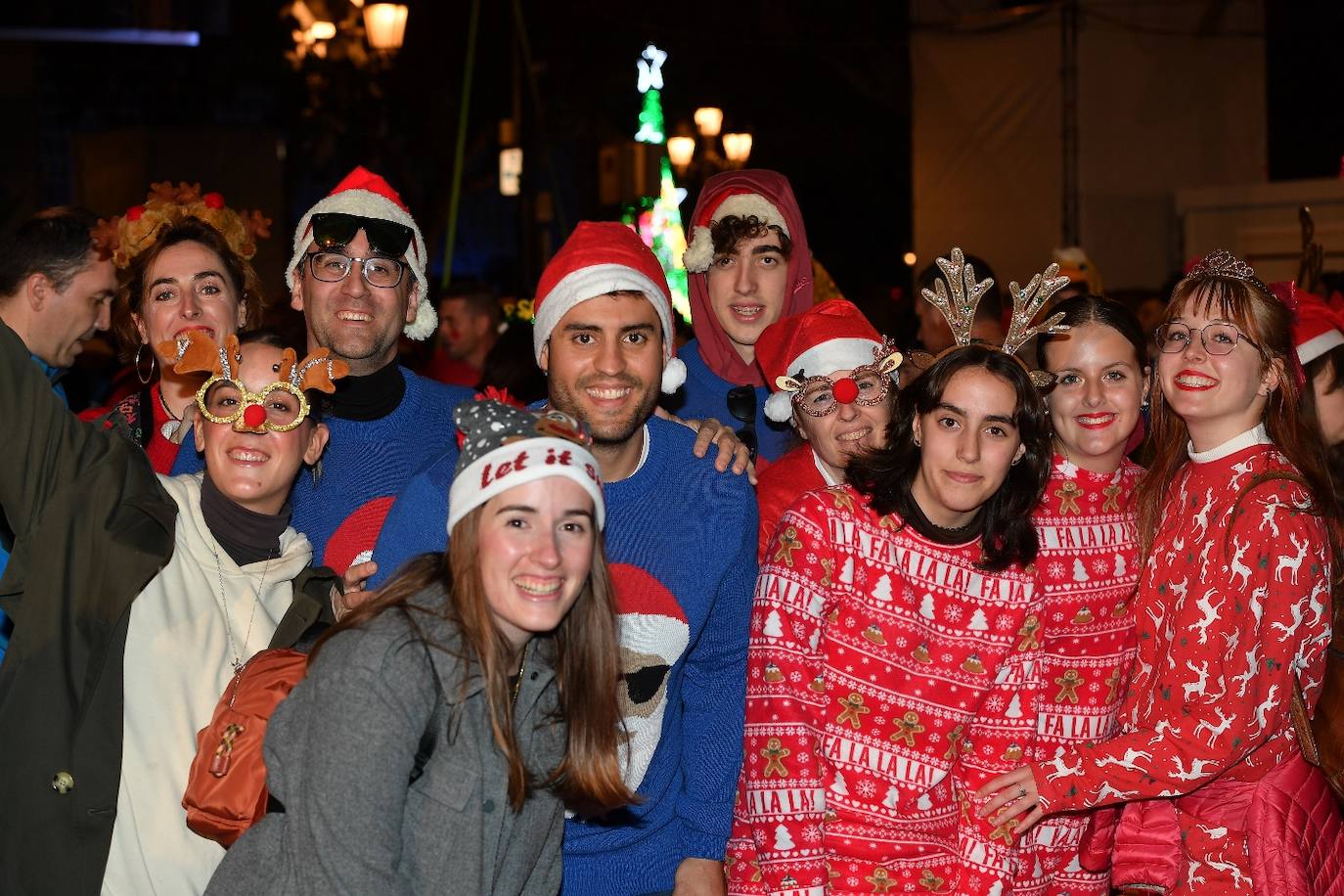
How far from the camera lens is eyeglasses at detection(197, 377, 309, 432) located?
12.0 feet

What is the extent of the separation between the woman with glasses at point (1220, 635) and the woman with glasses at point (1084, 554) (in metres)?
0.06

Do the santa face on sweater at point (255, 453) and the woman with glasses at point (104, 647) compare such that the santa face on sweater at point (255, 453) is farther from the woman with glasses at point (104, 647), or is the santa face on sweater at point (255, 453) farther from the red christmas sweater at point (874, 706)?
the red christmas sweater at point (874, 706)

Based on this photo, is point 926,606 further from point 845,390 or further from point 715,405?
point 715,405

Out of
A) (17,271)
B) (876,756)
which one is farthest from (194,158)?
(876,756)

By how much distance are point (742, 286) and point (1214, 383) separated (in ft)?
5.78

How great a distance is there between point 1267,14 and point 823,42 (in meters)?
6.26

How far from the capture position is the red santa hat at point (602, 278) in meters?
3.63

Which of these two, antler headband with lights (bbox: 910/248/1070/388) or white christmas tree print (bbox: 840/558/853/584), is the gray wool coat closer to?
white christmas tree print (bbox: 840/558/853/584)

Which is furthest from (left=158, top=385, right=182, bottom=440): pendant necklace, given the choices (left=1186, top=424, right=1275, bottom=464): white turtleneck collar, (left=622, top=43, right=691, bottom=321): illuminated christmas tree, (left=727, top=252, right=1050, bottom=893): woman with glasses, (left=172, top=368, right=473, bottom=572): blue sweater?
(left=622, top=43, right=691, bottom=321): illuminated christmas tree

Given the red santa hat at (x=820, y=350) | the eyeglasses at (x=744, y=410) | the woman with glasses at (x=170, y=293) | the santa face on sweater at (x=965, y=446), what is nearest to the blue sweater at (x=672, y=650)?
the santa face on sweater at (x=965, y=446)

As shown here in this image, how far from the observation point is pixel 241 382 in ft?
12.1

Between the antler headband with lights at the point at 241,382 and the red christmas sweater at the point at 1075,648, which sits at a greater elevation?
the antler headband with lights at the point at 241,382

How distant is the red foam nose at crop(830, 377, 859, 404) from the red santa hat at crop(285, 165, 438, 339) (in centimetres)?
140

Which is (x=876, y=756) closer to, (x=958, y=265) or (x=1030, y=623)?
(x=1030, y=623)
